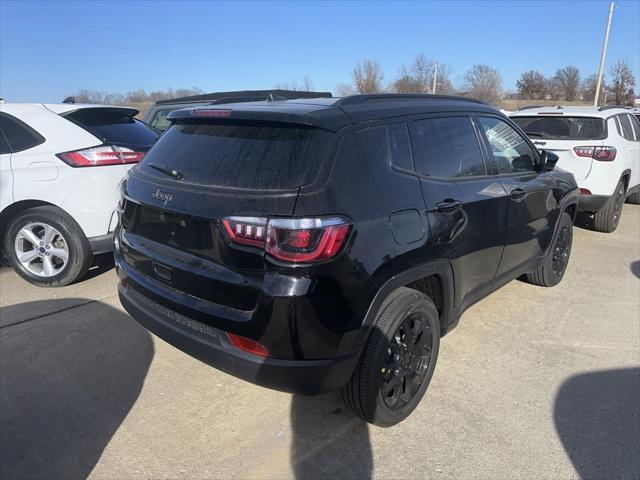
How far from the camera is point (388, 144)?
8.45 feet

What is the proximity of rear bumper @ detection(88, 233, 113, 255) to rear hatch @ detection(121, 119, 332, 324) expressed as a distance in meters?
1.77

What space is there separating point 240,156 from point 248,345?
3.09 feet

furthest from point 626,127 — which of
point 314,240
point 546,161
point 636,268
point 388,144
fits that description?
point 314,240

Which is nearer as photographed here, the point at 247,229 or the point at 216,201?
the point at 247,229

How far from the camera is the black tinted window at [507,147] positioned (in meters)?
3.57

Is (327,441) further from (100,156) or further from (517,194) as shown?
(100,156)

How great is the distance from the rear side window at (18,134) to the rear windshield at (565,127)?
19.5 ft

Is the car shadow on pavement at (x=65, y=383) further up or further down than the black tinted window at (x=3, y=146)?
further down

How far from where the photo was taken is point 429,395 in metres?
3.04

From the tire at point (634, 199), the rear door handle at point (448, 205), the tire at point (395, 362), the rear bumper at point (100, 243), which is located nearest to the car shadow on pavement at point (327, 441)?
the tire at point (395, 362)

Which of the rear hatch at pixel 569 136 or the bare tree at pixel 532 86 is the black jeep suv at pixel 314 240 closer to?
the rear hatch at pixel 569 136

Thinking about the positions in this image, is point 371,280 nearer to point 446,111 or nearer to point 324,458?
point 324,458

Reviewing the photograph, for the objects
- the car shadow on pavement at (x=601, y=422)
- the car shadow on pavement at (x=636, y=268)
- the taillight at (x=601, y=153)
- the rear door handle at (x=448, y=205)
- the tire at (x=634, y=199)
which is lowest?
the tire at (x=634, y=199)

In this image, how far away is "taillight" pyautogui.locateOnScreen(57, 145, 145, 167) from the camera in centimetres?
425
